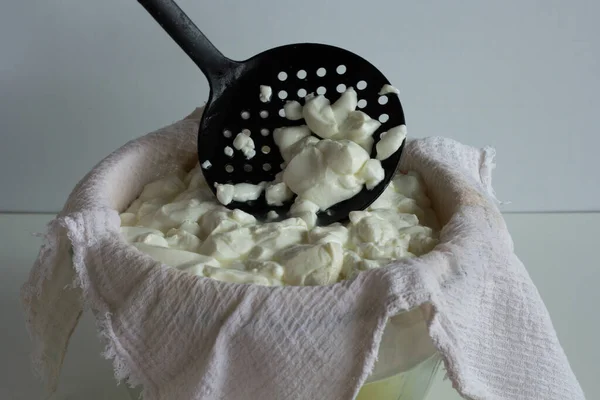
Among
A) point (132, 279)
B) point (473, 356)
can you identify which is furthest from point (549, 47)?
point (132, 279)

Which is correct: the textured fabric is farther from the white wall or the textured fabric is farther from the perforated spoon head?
the white wall

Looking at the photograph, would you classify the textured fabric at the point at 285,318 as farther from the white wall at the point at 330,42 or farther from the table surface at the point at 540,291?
the white wall at the point at 330,42

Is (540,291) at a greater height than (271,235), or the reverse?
(271,235)

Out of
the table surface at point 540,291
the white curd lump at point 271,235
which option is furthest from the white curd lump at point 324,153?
the table surface at point 540,291

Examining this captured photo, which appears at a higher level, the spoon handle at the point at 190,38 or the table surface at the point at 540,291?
the spoon handle at the point at 190,38

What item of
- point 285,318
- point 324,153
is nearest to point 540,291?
point 324,153

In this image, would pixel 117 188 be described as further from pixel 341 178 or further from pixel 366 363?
pixel 366 363

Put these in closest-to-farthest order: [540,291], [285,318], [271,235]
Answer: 1. [285,318]
2. [271,235]
3. [540,291]

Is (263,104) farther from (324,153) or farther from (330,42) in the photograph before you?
(330,42)
